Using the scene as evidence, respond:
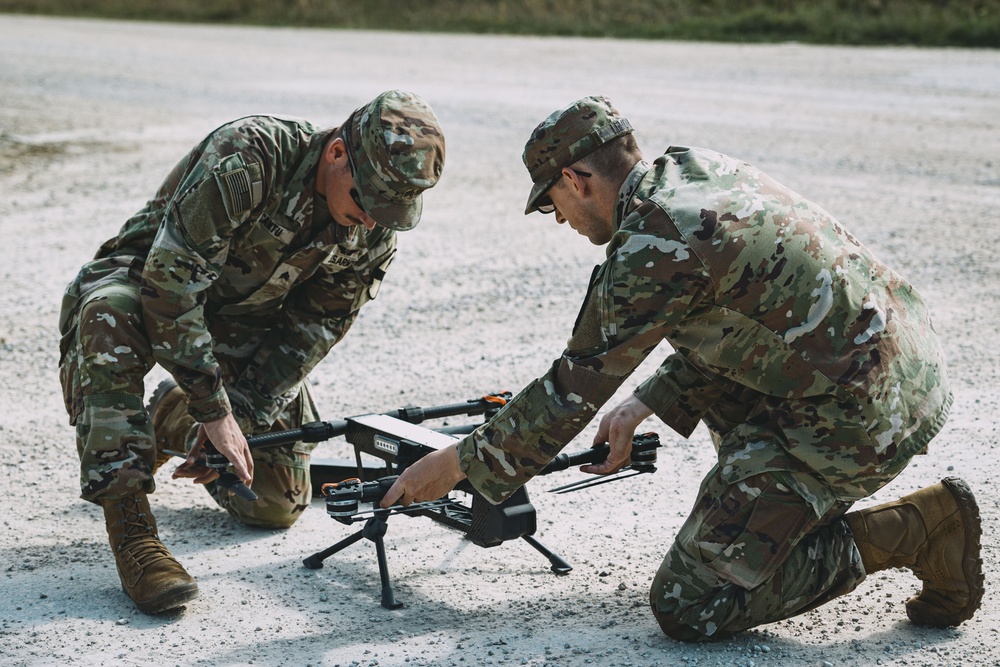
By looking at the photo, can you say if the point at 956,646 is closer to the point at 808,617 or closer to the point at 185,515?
the point at 808,617

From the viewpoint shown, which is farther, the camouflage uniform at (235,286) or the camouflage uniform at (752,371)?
the camouflage uniform at (235,286)

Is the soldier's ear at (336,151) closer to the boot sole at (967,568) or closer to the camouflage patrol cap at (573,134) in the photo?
the camouflage patrol cap at (573,134)

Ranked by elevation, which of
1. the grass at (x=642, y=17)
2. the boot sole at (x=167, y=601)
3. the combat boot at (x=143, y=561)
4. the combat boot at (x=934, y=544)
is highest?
the grass at (x=642, y=17)

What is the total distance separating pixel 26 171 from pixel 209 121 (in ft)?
8.02

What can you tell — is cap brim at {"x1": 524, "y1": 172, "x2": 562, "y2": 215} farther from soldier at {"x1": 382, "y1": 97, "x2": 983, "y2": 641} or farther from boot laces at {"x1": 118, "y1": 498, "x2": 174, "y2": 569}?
boot laces at {"x1": 118, "y1": 498, "x2": 174, "y2": 569}

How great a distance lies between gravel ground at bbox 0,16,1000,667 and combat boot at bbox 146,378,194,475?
24 centimetres

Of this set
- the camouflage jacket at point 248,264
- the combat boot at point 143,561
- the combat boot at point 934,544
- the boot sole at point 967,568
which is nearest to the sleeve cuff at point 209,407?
the camouflage jacket at point 248,264

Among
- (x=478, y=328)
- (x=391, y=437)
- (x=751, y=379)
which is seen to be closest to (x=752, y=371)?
(x=751, y=379)

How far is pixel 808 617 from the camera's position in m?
3.68

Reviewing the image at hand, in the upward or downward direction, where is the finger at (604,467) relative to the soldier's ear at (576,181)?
downward

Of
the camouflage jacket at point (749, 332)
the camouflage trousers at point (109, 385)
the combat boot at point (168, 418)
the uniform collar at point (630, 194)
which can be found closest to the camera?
the camouflage jacket at point (749, 332)

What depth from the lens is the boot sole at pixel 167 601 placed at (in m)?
3.73

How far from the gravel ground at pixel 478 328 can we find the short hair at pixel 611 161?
4.55ft

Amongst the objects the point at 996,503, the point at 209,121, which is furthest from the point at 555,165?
the point at 209,121
